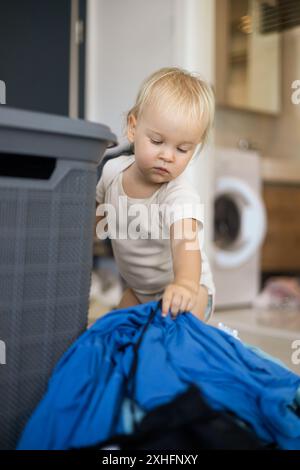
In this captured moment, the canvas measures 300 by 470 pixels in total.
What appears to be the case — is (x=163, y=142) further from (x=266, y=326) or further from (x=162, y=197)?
(x=266, y=326)

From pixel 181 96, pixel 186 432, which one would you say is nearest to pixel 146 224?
pixel 181 96

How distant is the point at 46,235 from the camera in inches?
38.1

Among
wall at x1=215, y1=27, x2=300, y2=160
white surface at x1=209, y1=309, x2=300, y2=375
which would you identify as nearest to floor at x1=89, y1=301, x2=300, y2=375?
white surface at x1=209, y1=309, x2=300, y2=375

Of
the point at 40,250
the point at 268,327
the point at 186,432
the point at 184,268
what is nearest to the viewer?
the point at 186,432

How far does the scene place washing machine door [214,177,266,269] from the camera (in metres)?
3.04

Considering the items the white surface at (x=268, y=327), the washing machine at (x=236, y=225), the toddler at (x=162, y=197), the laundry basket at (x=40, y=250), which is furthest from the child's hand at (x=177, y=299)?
the washing machine at (x=236, y=225)

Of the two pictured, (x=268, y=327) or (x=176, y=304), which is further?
(x=268, y=327)

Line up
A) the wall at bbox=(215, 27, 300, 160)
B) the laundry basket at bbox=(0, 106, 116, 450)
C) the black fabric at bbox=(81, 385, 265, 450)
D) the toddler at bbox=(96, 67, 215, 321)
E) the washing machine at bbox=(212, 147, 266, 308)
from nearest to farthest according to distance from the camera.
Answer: the black fabric at bbox=(81, 385, 265, 450), the laundry basket at bbox=(0, 106, 116, 450), the toddler at bbox=(96, 67, 215, 321), the washing machine at bbox=(212, 147, 266, 308), the wall at bbox=(215, 27, 300, 160)

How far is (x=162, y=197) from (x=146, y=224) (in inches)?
2.7

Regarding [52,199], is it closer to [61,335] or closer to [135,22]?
[61,335]

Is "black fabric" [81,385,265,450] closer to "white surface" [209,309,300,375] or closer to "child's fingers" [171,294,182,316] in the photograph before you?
"child's fingers" [171,294,182,316]

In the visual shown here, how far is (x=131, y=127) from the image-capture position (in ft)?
3.98

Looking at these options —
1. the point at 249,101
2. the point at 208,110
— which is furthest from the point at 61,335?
the point at 249,101

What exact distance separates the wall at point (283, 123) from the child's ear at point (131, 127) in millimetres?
2714
